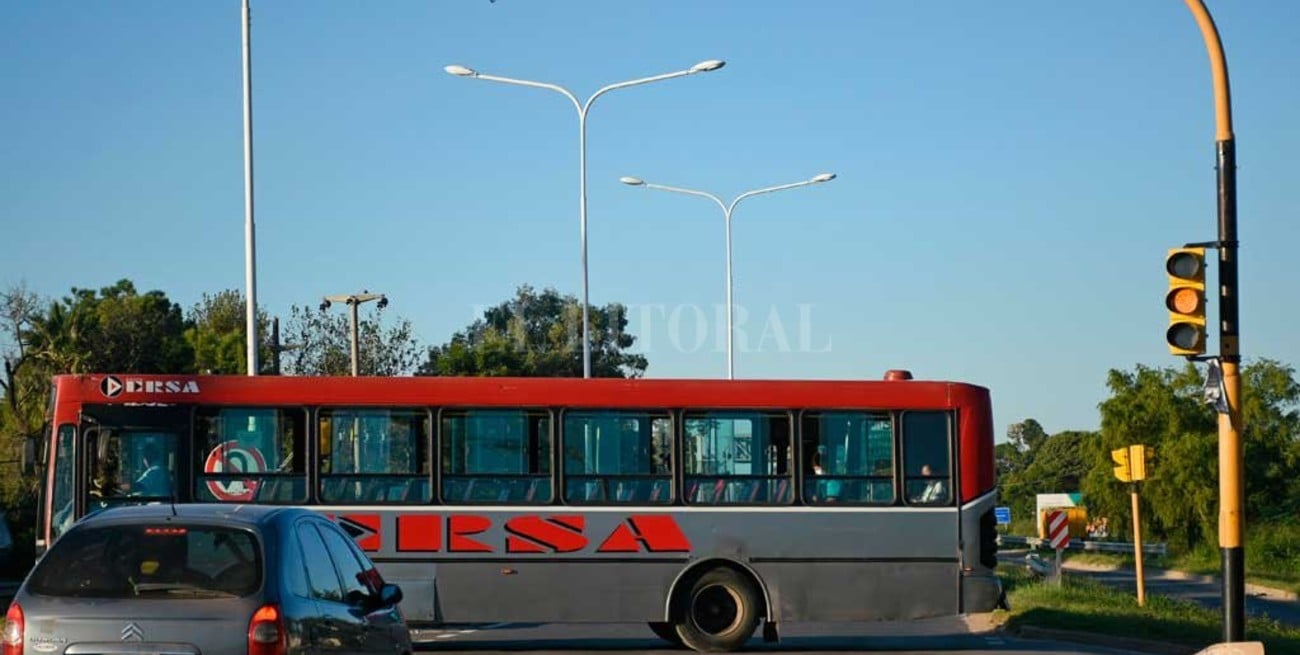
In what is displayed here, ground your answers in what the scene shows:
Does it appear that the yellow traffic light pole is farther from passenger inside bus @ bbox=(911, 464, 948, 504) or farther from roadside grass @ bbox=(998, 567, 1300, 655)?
passenger inside bus @ bbox=(911, 464, 948, 504)

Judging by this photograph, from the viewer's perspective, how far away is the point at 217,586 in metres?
9.68

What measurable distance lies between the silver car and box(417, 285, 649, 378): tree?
5856cm

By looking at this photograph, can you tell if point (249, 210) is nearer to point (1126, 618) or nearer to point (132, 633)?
point (1126, 618)

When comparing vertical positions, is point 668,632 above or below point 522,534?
below

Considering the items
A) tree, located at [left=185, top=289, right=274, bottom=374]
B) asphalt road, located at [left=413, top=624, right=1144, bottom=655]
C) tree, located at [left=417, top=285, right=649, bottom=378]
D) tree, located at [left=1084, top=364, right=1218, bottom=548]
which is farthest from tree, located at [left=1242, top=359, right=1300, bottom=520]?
asphalt road, located at [left=413, top=624, right=1144, bottom=655]

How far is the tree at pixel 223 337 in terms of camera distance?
6919cm

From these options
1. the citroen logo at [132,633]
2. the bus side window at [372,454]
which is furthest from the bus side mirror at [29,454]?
the citroen logo at [132,633]

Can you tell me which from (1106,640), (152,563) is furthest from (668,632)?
(152,563)

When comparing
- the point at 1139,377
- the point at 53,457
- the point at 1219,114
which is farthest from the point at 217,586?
the point at 1139,377

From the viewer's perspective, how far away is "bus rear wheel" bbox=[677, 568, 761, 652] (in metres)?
20.9

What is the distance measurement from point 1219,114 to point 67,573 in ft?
35.8

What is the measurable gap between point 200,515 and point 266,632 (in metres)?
1.01

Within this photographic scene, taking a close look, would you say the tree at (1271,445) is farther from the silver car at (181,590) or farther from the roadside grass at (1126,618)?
the silver car at (181,590)

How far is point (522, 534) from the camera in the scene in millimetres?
20844
